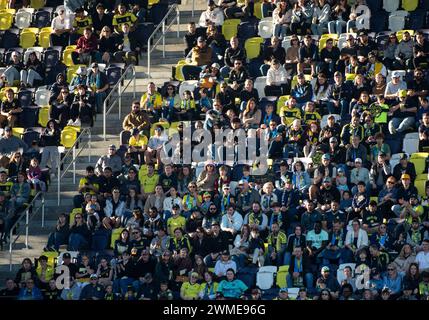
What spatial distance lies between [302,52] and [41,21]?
24.2 feet

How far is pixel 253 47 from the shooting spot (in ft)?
134

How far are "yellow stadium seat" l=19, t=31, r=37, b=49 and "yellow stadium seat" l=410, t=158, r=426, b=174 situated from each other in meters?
10.9

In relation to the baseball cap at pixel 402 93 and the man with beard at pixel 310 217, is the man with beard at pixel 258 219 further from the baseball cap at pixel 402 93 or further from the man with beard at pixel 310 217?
the baseball cap at pixel 402 93

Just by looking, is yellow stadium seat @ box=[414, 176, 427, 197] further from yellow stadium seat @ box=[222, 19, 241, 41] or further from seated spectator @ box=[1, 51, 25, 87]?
seated spectator @ box=[1, 51, 25, 87]

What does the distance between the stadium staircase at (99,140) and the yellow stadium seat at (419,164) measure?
6.73 metres

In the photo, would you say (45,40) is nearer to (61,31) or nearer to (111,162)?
(61,31)

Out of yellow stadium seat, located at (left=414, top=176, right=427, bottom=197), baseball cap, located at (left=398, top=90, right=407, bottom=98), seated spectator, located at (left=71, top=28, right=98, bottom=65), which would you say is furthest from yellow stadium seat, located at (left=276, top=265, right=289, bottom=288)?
seated spectator, located at (left=71, top=28, right=98, bottom=65)

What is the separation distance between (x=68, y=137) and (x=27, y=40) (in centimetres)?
433

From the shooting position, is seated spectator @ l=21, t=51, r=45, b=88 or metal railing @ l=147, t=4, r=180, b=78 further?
seated spectator @ l=21, t=51, r=45, b=88

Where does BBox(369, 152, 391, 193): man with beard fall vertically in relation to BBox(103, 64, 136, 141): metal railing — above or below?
below

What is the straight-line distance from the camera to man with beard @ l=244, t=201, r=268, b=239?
3606 centimetres

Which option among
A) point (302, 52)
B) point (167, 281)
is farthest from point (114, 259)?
point (302, 52)

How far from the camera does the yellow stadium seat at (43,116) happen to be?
135 ft

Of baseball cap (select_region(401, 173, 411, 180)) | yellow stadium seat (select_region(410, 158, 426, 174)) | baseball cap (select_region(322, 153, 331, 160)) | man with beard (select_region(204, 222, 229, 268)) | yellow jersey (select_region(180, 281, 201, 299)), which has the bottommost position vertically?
yellow jersey (select_region(180, 281, 201, 299))
